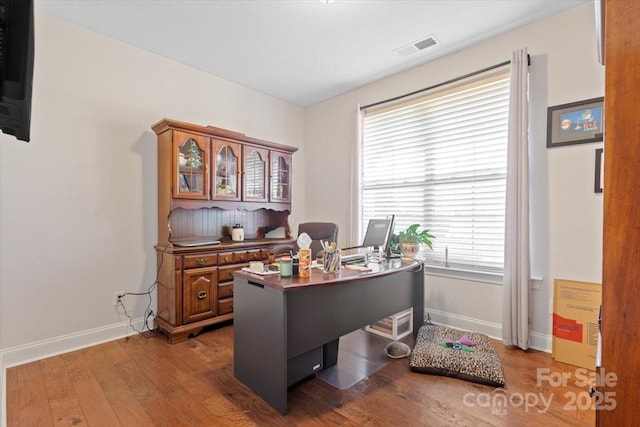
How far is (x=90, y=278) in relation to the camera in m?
2.66

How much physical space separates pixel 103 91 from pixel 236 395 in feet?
9.31

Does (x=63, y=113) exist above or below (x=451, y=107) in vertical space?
below

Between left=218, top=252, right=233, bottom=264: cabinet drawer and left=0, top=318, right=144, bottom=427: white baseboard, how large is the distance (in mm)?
971

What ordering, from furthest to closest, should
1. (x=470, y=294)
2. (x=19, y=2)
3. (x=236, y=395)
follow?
(x=470, y=294), (x=236, y=395), (x=19, y=2)

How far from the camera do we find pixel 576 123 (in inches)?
93.5

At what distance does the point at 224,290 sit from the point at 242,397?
1.30 meters

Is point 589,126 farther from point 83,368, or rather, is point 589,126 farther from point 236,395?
point 83,368

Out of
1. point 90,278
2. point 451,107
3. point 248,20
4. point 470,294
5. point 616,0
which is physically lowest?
point 470,294

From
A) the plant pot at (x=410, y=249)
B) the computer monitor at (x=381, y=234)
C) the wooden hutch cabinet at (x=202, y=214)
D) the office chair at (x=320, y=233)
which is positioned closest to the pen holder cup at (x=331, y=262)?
the computer monitor at (x=381, y=234)

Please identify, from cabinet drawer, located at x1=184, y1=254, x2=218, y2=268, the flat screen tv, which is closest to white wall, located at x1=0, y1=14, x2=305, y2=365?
cabinet drawer, located at x1=184, y1=254, x2=218, y2=268

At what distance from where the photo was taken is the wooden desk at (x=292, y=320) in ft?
5.65

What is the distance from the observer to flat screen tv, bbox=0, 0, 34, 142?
871mm

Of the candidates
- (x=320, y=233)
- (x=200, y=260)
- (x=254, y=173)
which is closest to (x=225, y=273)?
(x=200, y=260)

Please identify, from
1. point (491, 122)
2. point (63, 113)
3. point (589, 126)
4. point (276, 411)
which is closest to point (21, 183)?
point (63, 113)
